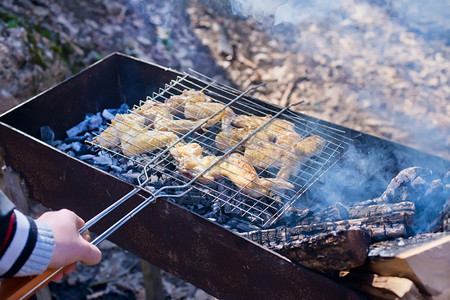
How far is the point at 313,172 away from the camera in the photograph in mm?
3555

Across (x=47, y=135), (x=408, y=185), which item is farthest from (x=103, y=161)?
(x=408, y=185)

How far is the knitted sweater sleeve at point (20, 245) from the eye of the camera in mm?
2061

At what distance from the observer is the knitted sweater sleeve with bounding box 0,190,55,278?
2.06 metres

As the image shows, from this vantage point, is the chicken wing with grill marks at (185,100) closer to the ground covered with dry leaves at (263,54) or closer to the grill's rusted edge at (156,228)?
the grill's rusted edge at (156,228)

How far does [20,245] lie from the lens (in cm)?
210

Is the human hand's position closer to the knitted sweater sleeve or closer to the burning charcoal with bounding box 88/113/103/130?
the knitted sweater sleeve

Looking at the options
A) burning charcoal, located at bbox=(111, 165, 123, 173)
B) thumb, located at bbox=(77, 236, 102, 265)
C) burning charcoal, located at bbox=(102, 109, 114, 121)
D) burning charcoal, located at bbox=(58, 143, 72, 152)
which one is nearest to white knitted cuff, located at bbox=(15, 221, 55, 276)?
thumb, located at bbox=(77, 236, 102, 265)

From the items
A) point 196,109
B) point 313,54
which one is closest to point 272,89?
point 313,54

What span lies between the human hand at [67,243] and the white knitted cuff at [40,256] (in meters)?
0.03

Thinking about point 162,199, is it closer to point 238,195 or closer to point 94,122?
point 238,195

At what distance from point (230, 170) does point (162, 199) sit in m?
0.59

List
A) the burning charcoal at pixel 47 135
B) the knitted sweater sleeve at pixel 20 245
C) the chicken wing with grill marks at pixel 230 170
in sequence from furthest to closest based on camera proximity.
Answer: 1. the burning charcoal at pixel 47 135
2. the chicken wing with grill marks at pixel 230 170
3. the knitted sweater sleeve at pixel 20 245

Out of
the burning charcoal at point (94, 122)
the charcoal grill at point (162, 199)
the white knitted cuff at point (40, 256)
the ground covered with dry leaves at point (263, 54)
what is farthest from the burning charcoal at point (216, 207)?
the ground covered with dry leaves at point (263, 54)

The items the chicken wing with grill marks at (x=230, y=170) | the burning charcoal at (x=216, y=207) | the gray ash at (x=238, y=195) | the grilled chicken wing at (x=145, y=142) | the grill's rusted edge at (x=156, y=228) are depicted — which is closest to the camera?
the grill's rusted edge at (x=156, y=228)
